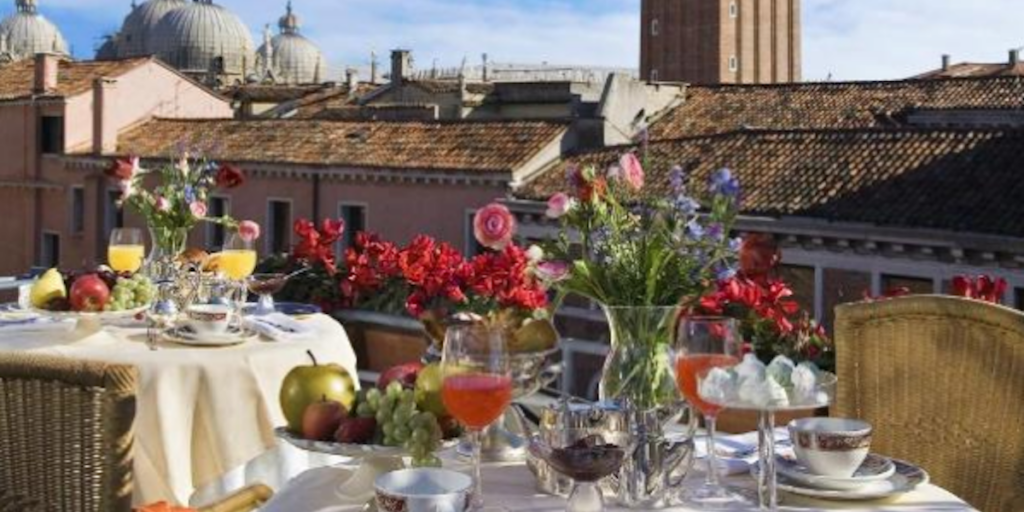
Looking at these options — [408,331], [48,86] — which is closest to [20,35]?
[48,86]

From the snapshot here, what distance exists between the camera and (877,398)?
3516mm

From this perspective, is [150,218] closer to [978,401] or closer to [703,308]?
[703,308]

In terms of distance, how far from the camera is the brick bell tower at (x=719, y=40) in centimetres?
4816

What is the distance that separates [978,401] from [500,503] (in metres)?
1.49

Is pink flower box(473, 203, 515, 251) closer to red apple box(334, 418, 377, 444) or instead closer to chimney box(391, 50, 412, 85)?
red apple box(334, 418, 377, 444)

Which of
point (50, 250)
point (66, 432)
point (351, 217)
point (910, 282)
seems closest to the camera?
point (66, 432)

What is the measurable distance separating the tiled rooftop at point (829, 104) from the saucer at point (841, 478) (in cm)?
2115

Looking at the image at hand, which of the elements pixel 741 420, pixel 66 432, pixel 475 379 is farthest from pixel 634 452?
pixel 741 420

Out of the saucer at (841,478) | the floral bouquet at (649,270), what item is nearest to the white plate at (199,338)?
the floral bouquet at (649,270)

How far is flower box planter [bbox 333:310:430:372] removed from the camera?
20.6 ft

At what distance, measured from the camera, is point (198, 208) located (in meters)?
5.70

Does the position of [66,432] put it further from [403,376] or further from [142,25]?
[142,25]

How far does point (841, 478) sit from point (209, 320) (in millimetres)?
2527

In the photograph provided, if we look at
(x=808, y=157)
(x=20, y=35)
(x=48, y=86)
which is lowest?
(x=808, y=157)
